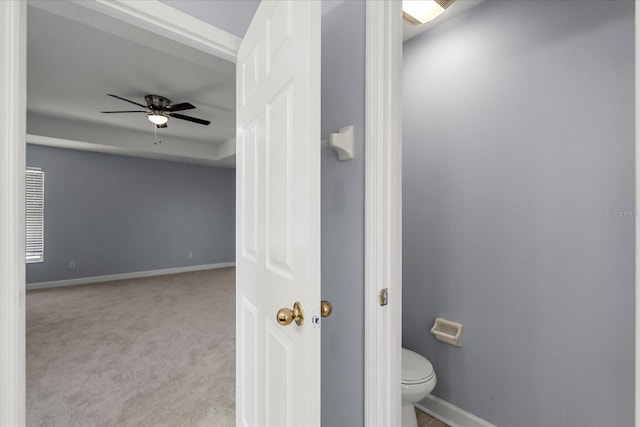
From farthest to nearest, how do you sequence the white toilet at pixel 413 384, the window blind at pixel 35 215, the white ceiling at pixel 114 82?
1. the window blind at pixel 35 215
2. the white ceiling at pixel 114 82
3. the white toilet at pixel 413 384

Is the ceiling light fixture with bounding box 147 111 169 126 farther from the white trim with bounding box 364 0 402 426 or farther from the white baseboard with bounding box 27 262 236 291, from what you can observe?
the white baseboard with bounding box 27 262 236 291

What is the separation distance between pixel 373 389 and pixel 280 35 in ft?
4.21

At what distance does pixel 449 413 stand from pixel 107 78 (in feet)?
13.4

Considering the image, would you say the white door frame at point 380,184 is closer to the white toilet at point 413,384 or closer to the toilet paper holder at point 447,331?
the white toilet at point 413,384

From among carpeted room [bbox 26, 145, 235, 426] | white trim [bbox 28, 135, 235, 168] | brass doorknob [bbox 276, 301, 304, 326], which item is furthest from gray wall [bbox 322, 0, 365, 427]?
white trim [bbox 28, 135, 235, 168]

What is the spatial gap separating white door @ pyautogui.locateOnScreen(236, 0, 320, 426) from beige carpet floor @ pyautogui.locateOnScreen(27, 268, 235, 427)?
0.93 metres

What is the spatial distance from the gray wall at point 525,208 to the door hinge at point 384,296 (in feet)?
2.99

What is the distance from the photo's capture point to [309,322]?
0.77 metres

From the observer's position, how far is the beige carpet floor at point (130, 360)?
1.88 m

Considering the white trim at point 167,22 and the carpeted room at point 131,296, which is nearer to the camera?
the white trim at point 167,22

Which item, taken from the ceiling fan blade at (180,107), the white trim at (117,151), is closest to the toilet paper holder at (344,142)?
the ceiling fan blade at (180,107)

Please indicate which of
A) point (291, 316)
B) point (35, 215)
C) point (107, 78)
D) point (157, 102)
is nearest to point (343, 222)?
point (291, 316)
